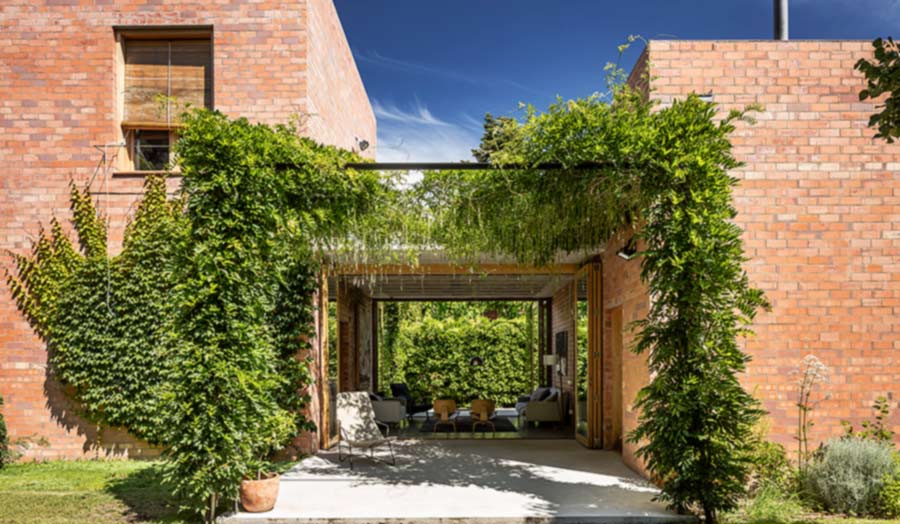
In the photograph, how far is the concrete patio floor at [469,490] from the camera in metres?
5.58

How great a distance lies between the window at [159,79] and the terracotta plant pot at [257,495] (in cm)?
517

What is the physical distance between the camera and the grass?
5.84 meters

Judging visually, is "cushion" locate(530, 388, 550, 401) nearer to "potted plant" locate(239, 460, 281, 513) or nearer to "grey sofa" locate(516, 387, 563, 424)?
"grey sofa" locate(516, 387, 563, 424)

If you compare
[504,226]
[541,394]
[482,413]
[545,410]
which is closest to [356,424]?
[504,226]

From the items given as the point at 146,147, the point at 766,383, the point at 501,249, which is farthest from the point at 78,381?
the point at 766,383

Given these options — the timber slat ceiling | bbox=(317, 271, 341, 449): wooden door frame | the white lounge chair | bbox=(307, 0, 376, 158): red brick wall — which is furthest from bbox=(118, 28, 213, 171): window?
the white lounge chair

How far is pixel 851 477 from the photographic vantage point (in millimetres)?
5832

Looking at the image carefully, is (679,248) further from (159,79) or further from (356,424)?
(159,79)

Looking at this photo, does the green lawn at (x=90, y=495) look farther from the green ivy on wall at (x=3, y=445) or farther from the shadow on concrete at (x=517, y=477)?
the shadow on concrete at (x=517, y=477)

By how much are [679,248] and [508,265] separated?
4.59m

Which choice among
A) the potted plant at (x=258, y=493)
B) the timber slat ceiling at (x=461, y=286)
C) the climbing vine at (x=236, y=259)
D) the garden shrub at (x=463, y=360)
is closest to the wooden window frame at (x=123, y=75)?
the climbing vine at (x=236, y=259)

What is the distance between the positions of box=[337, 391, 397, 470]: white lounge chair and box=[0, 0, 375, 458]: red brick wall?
10.9 feet

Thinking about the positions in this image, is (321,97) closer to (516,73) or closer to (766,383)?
(766,383)

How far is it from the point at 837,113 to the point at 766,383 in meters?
3.07
